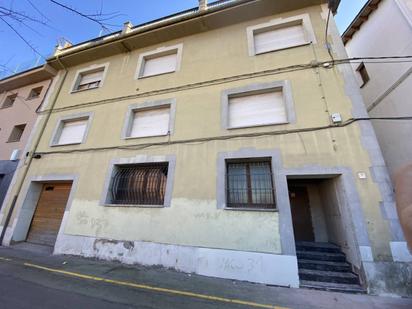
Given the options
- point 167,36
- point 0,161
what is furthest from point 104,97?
point 0,161

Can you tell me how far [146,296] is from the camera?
347 centimetres

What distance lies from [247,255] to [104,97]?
26.0 feet

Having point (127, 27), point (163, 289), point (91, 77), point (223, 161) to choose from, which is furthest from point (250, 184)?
point (127, 27)

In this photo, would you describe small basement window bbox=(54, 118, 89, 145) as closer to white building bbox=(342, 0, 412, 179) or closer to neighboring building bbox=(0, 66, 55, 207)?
neighboring building bbox=(0, 66, 55, 207)

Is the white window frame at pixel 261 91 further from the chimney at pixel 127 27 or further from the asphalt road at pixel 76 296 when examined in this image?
the chimney at pixel 127 27

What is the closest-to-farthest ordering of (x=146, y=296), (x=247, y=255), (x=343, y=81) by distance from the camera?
(x=146, y=296), (x=247, y=255), (x=343, y=81)

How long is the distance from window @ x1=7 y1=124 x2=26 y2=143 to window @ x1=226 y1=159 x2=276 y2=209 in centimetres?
1065

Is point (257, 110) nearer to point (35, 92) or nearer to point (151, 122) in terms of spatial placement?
point (151, 122)

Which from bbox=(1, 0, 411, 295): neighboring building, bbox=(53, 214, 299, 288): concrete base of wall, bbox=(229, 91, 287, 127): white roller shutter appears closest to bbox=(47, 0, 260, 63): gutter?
bbox=(1, 0, 411, 295): neighboring building

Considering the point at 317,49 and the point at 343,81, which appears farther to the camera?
the point at 317,49

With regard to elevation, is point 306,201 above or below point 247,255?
above

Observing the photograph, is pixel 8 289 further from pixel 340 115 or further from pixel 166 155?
pixel 340 115

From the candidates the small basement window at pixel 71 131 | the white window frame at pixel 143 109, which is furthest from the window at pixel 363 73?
the small basement window at pixel 71 131

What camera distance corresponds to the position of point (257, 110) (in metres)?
6.06
